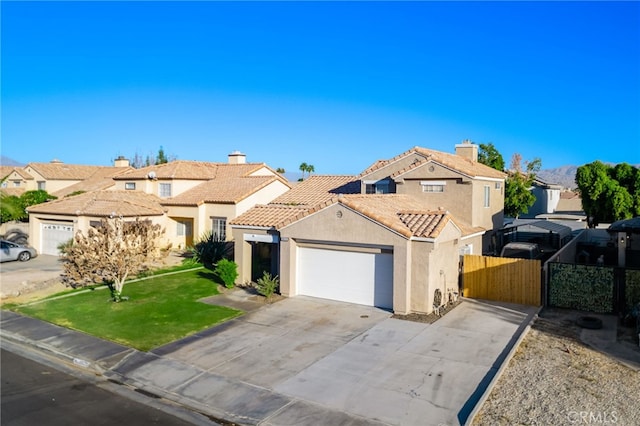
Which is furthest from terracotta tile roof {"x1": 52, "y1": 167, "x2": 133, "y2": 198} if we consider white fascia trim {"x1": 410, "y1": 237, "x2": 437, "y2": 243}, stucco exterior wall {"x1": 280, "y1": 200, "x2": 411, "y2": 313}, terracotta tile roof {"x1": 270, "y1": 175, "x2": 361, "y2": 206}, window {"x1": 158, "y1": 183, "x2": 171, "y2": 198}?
white fascia trim {"x1": 410, "y1": 237, "x2": 437, "y2": 243}

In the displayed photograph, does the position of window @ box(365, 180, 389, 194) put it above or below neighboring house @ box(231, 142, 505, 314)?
above

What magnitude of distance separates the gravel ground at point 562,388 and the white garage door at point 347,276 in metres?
5.38

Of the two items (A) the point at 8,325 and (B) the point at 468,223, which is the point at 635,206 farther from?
(A) the point at 8,325

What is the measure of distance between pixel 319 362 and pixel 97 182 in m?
41.1

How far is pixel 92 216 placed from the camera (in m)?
29.4

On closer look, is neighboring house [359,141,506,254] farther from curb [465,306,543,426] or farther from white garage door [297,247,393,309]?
curb [465,306,543,426]

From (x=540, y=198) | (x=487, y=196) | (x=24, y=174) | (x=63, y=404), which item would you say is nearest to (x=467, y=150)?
(x=487, y=196)

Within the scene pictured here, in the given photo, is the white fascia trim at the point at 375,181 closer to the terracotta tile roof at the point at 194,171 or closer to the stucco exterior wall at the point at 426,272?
the stucco exterior wall at the point at 426,272

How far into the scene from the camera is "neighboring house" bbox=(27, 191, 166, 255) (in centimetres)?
2962

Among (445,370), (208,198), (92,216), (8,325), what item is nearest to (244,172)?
(208,198)

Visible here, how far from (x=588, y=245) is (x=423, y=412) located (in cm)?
2298

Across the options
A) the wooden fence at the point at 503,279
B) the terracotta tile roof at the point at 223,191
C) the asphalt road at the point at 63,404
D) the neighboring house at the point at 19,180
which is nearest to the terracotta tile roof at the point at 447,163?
the wooden fence at the point at 503,279

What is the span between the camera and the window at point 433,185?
24672 millimetres

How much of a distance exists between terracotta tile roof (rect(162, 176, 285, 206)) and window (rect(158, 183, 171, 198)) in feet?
3.99
